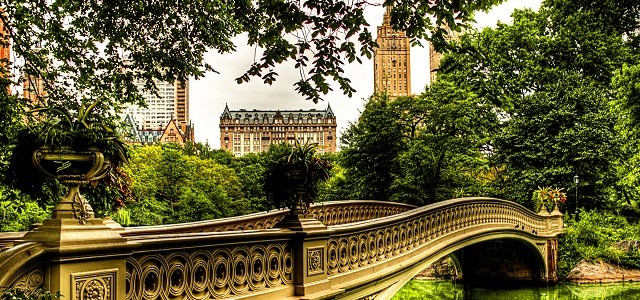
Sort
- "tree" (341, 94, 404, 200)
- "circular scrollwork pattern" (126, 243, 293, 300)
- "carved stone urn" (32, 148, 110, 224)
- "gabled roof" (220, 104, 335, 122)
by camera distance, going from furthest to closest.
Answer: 1. "gabled roof" (220, 104, 335, 122)
2. "tree" (341, 94, 404, 200)
3. "circular scrollwork pattern" (126, 243, 293, 300)
4. "carved stone urn" (32, 148, 110, 224)

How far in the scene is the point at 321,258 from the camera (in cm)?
732

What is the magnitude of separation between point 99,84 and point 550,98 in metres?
21.8

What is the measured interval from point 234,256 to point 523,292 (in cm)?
1837

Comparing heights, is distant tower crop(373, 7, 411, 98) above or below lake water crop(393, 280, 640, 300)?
above

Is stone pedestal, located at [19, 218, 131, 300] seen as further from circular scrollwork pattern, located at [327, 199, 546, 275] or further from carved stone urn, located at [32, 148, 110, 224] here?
→ circular scrollwork pattern, located at [327, 199, 546, 275]

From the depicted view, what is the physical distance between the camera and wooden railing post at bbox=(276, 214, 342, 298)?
22.4ft

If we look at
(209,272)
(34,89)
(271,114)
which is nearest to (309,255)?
(209,272)

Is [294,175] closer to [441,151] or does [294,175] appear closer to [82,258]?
[82,258]

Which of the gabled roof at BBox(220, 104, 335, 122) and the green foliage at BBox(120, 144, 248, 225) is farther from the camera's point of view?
the gabled roof at BBox(220, 104, 335, 122)

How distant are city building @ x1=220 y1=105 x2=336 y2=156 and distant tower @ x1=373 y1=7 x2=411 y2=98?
96.5 feet

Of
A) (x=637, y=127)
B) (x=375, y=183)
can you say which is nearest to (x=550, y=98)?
(x=375, y=183)

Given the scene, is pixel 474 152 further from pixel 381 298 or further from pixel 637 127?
pixel 381 298

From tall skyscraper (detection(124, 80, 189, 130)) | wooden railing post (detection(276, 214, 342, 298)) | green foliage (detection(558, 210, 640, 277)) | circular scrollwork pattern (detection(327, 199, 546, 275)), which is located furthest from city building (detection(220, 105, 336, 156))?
wooden railing post (detection(276, 214, 342, 298))

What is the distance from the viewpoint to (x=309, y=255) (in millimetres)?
7020
